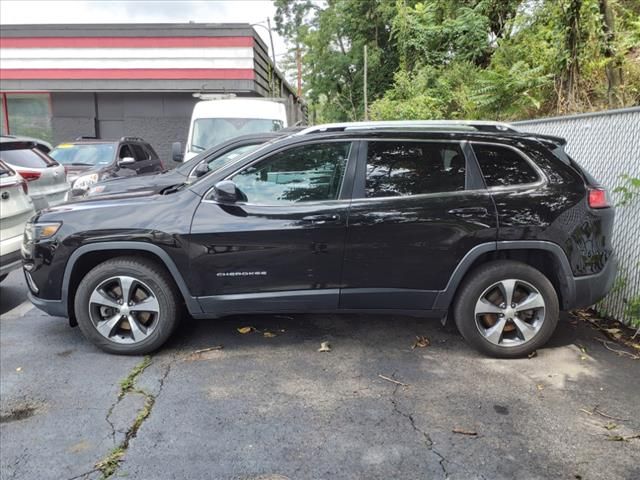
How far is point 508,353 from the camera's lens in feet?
12.9

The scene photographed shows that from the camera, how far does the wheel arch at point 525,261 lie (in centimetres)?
382

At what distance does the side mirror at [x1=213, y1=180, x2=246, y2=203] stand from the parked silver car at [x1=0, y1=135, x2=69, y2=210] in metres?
5.00

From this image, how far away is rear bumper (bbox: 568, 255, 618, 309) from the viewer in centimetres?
388

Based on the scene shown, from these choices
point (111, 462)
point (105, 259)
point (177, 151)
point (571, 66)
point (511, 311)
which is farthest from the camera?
point (177, 151)

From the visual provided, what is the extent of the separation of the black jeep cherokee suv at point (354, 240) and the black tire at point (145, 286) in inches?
0.4

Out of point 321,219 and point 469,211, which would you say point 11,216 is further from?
point 469,211

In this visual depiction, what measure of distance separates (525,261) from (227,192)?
235 cm

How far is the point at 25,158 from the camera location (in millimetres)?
7996

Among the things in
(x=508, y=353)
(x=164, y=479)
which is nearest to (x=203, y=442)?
(x=164, y=479)

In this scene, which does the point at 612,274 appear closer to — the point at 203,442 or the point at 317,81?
the point at 203,442

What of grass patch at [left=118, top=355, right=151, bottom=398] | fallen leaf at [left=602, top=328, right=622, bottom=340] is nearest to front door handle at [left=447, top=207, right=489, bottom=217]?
fallen leaf at [left=602, top=328, right=622, bottom=340]

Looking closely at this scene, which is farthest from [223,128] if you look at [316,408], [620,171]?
[316,408]

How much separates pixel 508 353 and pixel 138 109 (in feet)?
54.2

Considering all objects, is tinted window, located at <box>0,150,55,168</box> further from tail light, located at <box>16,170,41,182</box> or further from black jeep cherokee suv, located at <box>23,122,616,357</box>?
black jeep cherokee suv, located at <box>23,122,616,357</box>
